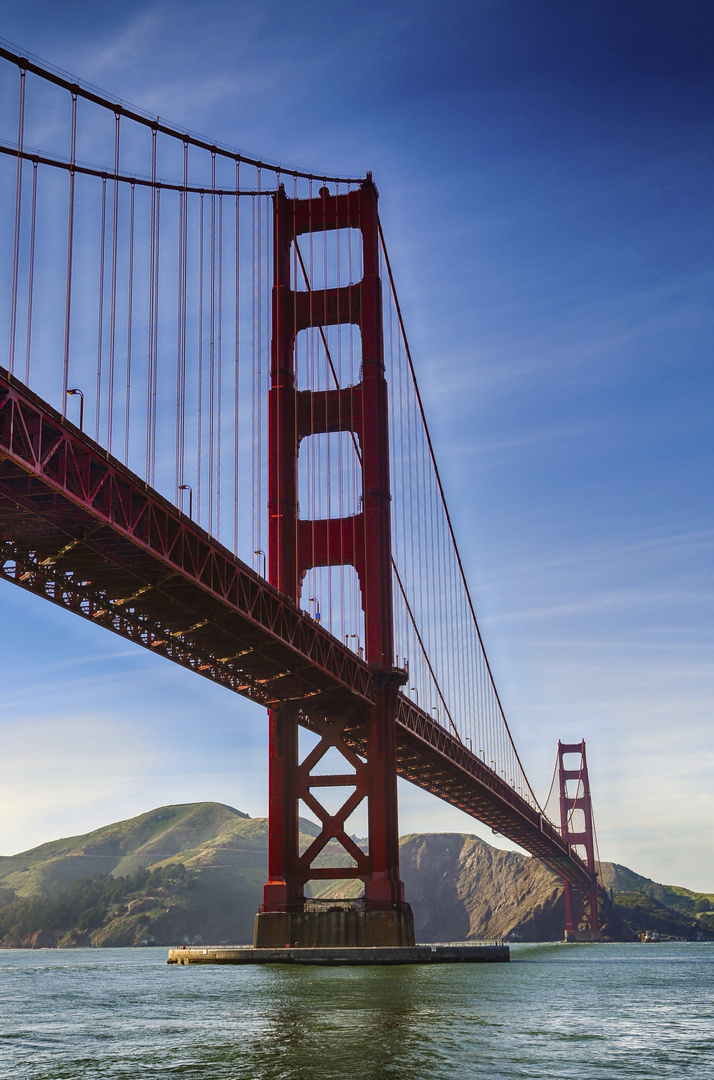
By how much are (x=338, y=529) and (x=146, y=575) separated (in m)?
17.6

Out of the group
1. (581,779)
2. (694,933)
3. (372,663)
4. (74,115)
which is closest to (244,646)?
(372,663)

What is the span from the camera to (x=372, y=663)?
4872 centimetres

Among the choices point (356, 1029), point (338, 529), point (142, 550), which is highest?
point (338, 529)

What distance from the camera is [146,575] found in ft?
108

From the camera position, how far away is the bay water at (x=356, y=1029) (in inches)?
761

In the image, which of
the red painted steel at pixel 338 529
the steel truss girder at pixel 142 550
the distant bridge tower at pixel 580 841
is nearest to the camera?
the steel truss girder at pixel 142 550

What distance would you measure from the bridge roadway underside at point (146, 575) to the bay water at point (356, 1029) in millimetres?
10060

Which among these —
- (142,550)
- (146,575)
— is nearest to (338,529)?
(146,575)

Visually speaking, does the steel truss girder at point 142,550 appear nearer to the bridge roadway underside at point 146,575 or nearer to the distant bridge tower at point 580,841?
the bridge roadway underside at point 146,575

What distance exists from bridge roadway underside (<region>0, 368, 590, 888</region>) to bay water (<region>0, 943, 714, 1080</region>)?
10060 mm

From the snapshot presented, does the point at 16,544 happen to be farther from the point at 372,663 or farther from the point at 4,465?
the point at 372,663

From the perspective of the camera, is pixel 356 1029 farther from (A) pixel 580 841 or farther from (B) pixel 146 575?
(A) pixel 580 841

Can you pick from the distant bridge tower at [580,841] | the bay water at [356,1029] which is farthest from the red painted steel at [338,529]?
the distant bridge tower at [580,841]

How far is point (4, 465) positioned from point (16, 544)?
4.86 metres
